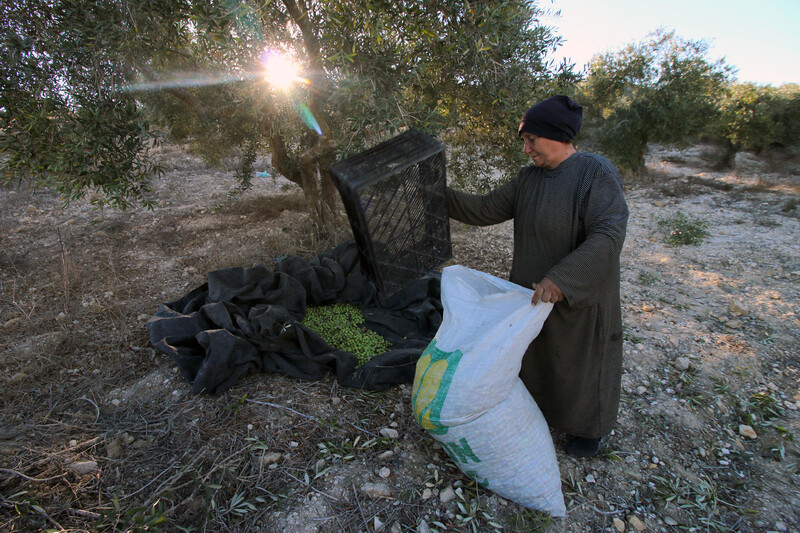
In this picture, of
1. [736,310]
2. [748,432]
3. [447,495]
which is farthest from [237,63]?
[736,310]

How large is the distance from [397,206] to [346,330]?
6.16 feet

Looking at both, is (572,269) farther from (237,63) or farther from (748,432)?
(237,63)

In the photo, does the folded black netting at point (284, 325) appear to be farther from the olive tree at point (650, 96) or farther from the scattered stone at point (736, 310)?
the olive tree at point (650, 96)

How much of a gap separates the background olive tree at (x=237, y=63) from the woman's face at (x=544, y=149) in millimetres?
1000

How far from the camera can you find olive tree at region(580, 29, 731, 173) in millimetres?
10211

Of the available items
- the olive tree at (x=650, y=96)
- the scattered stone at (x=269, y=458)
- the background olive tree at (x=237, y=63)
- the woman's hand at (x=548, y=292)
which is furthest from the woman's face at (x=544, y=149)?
the olive tree at (x=650, y=96)

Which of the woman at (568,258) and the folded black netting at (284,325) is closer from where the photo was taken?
the woman at (568,258)

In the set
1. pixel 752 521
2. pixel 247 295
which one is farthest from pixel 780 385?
pixel 247 295

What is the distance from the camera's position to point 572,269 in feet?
5.91

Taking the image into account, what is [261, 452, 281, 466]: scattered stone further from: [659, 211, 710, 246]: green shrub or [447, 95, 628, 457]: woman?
[659, 211, 710, 246]: green shrub

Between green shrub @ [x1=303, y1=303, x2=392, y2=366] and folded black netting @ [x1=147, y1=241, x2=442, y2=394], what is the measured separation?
3.3 inches

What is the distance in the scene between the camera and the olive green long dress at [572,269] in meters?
1.85

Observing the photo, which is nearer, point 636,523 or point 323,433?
point 636,523

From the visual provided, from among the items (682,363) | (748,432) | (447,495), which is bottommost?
(748,432)
